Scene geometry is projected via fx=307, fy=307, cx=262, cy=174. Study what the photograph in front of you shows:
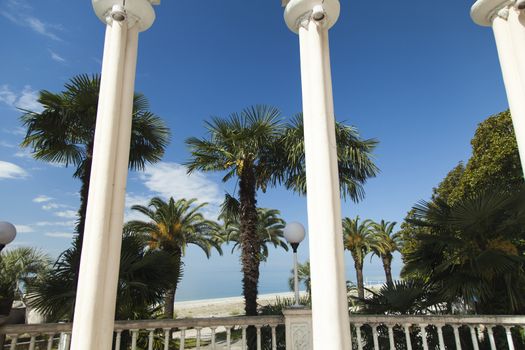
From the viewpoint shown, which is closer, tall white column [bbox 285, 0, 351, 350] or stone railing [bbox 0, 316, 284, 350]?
tall white column [bbox 285, 0, 351, 350]

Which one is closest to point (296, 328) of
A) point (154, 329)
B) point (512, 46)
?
point (154, 329)

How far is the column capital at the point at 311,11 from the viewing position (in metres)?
3.26

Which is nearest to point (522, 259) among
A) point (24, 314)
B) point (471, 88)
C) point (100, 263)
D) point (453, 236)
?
point (453, 236)

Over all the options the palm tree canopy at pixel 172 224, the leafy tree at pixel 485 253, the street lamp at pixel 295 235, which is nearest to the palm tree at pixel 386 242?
the palm tree canopy at pixel 172 224

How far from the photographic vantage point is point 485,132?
1513 centimetres

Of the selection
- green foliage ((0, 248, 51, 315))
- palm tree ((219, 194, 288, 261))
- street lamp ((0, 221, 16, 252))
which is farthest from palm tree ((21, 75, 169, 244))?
green foliage ((0, 248, 51, 315))

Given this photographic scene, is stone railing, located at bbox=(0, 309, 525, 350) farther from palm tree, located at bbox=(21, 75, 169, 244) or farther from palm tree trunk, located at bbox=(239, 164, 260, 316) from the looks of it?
palm tree trunk, located at bbox=(239, 164, 260, 316)

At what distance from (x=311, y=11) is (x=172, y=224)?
16459mm

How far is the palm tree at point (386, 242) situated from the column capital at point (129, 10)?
2665 centimetres

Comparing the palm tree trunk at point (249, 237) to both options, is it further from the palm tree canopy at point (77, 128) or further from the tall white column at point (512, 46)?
the tall white column at point (512, 46)

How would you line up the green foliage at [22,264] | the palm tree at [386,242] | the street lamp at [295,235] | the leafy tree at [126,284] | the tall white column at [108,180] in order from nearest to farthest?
the tall white column at [108,180], the street lamp at [295,235], the leafy tree at [126,284], the green foliage at [22,264], the palm tree at [386,242]

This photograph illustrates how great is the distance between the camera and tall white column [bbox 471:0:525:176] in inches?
126

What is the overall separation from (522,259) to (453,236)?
111 centimetres

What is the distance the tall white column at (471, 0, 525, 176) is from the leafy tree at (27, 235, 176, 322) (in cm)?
592
